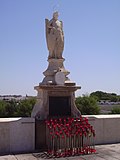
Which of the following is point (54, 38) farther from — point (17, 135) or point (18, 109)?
point (18, 109)

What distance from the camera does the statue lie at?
10.6 meters

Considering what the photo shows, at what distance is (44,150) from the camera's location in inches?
373

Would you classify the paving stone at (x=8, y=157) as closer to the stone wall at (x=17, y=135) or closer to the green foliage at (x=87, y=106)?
the stone wall at (x=17, y=135)

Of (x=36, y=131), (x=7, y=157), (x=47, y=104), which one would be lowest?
(x=7, y=157)

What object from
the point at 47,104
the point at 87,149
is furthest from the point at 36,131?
the point at 87,149

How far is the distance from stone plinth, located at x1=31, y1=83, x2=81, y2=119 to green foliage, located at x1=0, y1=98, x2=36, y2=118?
15212 millimetres

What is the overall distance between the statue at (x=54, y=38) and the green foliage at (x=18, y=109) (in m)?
15.2

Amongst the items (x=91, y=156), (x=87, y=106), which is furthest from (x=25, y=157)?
(x=87, y=106)

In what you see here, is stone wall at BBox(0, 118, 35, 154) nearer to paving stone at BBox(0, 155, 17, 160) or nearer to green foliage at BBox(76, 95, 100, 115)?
paving stone at BBox(0, 155, 17, 160)

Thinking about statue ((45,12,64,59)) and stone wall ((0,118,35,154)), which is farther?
statue ((45,12,64,59))

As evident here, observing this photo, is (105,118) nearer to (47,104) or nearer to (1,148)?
(47,104)

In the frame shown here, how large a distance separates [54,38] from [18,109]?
18124 millimetres

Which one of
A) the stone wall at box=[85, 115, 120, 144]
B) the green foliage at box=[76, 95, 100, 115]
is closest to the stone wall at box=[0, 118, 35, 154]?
the stone wall at box=[85, 115, 120, 144]

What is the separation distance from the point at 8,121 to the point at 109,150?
3.45 m
